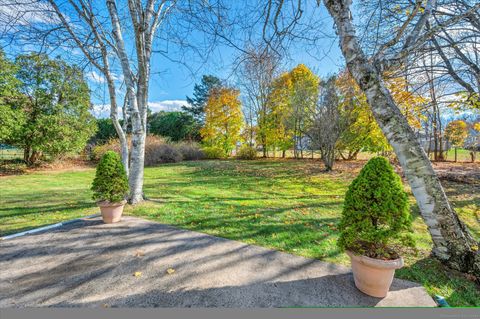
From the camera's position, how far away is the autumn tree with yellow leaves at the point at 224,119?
57.6 feet

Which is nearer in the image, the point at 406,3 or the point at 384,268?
the point at 384,268

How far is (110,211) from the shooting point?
145 inches

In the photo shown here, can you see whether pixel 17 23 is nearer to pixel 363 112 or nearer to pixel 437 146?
pixel 363 112

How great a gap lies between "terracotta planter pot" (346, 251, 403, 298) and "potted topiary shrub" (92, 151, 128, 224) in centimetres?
380

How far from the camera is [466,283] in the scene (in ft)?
7.15

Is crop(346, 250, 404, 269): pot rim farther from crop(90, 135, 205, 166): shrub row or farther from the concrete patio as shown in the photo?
crop(90, 135, 205, 166): shrub row

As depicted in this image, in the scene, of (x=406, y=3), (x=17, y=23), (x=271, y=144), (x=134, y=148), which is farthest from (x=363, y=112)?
(x=17, y=23)

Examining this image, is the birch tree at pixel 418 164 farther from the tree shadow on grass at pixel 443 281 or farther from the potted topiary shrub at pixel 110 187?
the potted topiary shrub at pixel 110 187

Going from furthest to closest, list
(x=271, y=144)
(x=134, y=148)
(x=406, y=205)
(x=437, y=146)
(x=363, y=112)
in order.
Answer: (x=271, y=144), (x=437, y=146), (x=363, y=112), (x=134, y=148), (x=406, y=205)

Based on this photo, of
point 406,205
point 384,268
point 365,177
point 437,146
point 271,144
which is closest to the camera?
point 384,268

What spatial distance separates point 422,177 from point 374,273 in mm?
1289

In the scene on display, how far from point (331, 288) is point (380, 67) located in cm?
268

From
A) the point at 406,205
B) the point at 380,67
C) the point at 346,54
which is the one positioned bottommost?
the point at 406,205

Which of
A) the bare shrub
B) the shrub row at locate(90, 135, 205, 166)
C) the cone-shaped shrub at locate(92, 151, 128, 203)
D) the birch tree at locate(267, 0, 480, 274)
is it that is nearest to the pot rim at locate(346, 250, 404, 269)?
the birch tree at locate(267, 0, 480, 274)
